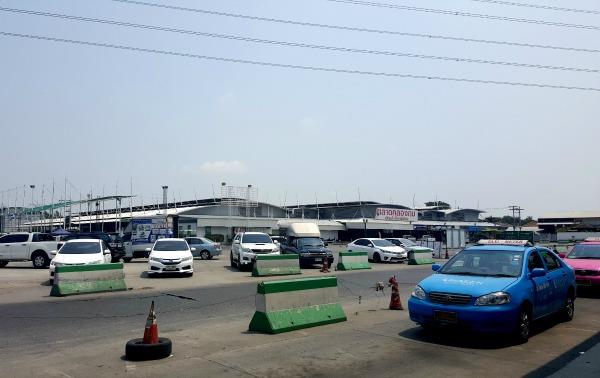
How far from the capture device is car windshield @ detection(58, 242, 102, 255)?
62.7ft

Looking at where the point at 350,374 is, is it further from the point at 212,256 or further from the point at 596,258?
the point at 212,256

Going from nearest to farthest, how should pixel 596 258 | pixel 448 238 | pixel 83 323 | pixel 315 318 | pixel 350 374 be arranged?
pixel 350 374 → pixel 315 318 → pixel 83 323 → pixel 596 258 → pixel 448 238

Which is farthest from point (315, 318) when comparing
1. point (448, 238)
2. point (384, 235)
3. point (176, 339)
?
point (384, 235)

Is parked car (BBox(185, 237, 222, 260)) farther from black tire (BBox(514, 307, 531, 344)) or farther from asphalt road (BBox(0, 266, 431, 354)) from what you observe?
black tire (BBox(514, 307, 531, 344))

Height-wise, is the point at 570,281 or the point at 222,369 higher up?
the point at 570,281

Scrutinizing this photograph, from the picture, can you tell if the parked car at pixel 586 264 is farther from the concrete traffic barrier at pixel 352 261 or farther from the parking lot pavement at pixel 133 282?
the concrete traffic barrier at pixel 352 261

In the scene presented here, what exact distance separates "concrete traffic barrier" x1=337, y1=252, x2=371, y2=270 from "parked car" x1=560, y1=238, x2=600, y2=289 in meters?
11.4

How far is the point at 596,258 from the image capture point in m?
15.3

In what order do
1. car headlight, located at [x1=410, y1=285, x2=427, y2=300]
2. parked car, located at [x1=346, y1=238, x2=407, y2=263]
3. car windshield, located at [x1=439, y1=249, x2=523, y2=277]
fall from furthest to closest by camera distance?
parked car, located at [x1=346, y1=238, x2=407, y2=263], car windshield, located at [x1=439, y1=249, x2=523, y2=277], car headlight, located at [x1=410, y1=285, x2=427, y2=300]

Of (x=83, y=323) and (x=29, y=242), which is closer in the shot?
(x=83, y=323)

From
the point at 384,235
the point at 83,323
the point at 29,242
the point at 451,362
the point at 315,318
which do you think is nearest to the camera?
the point at 451,362

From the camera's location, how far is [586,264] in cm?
1492

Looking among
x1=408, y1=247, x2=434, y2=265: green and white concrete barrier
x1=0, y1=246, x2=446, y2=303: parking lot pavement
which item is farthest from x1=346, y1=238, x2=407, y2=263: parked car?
x1=0, y1=246, x2=446, y2=303: parking lot pavement

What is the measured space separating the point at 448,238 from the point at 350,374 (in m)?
36.6
